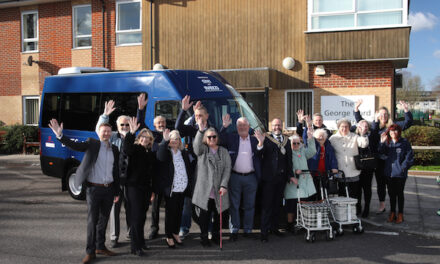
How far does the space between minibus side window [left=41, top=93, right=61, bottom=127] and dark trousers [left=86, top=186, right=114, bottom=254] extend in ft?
15.7

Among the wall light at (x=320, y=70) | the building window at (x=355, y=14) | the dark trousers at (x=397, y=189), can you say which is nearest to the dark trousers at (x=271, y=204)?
the dark trousers at (x=397, y=189)

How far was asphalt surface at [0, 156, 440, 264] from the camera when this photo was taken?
555 centimetres

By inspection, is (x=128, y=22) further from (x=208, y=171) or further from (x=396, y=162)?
(x=396, y=162)

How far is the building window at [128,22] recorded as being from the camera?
17.5 meters

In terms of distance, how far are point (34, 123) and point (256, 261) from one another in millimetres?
16976

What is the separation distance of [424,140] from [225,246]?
9.60 m

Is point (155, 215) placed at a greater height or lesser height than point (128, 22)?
lesser

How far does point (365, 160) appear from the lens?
7.27 meters

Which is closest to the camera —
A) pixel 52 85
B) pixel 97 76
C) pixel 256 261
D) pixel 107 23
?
pixel 256 261

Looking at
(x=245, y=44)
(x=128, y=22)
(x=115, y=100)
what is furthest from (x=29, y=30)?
(x=115, y=100)

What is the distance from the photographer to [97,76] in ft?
29.4

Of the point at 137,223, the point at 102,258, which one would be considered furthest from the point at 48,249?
the point at 137,223

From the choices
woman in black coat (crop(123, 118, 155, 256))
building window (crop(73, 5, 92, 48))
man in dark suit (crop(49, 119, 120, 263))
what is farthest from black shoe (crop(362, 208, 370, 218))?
building window (crop(73, 5, 92, 48))

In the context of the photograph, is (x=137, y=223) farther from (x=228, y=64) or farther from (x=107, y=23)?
(x=107, y=23)
